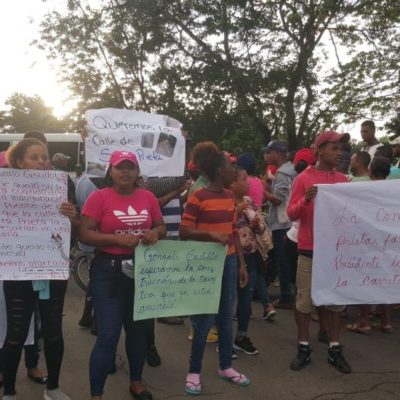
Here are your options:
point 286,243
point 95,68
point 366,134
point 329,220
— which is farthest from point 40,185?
point 95,68

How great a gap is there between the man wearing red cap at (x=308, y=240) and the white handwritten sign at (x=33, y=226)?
1901mm

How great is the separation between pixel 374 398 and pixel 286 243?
2.66m

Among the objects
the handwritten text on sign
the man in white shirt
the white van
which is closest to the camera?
the handwritten text on sign

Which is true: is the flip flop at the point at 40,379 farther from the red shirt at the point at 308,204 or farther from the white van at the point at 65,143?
the white van at the point at 65,143

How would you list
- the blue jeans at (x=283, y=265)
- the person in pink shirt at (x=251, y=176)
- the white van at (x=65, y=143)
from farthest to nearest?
the white van at (x=65, y=143) < the blue jeans at (x=283, y=265) < the person in pink shirt at (x=251, y=176)

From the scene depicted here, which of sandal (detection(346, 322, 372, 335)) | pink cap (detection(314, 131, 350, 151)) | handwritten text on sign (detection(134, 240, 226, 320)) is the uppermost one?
pink cap (detection(314, 131, 350, 151))

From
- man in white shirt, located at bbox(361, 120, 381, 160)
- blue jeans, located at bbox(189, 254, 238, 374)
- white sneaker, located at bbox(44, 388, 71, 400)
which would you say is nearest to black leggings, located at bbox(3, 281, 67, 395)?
white sneaker, located at bbox(44, 388, 71, 400)

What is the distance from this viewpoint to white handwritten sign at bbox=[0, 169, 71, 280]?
3281 mm

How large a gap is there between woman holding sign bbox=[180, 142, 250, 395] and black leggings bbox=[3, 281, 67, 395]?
0.96 m

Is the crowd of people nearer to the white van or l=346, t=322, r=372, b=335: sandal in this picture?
l=346, t=322, r=372, b=335: sandal

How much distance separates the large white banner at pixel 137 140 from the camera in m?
4.34

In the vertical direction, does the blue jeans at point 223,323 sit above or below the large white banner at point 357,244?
below

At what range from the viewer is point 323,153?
14.1 ft

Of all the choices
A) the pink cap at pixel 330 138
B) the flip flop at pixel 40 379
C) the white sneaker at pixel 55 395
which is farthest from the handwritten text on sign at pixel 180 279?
the pink cap at pixel 330 138
